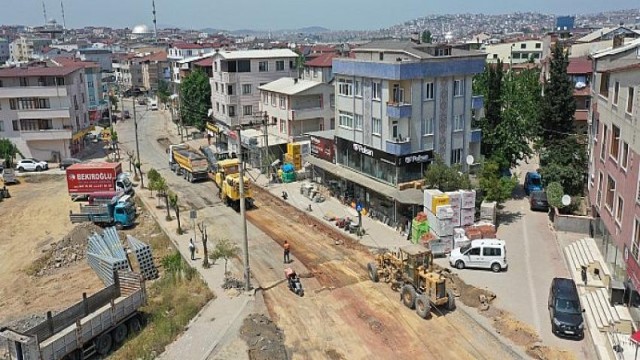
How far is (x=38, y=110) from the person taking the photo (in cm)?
6094

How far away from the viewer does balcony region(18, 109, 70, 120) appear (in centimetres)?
6072

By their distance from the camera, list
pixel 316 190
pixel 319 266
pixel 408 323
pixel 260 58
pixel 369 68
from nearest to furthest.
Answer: pixel 408 323
pixel 319 266
pixel 369 68
pixel 316 190
pixel 260 58

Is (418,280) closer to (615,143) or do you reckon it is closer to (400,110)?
(615,143)

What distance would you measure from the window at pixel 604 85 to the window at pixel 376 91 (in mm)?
13556

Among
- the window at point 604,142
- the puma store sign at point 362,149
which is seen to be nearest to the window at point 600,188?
the window at point 604,142

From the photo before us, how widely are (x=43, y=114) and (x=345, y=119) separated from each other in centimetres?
3904

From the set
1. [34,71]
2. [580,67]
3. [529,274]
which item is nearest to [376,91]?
[529,274]

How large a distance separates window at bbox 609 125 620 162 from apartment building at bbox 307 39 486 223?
11040 mm

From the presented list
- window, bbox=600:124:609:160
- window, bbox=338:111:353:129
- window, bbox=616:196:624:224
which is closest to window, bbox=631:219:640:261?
window, bbox=616:196:624:224

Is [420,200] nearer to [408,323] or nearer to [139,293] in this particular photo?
[408,323]

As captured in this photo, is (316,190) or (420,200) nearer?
(420,200)

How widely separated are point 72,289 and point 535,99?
140ft

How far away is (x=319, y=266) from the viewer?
99.5ft

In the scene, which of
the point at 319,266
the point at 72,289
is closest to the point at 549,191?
the point at 319,266
